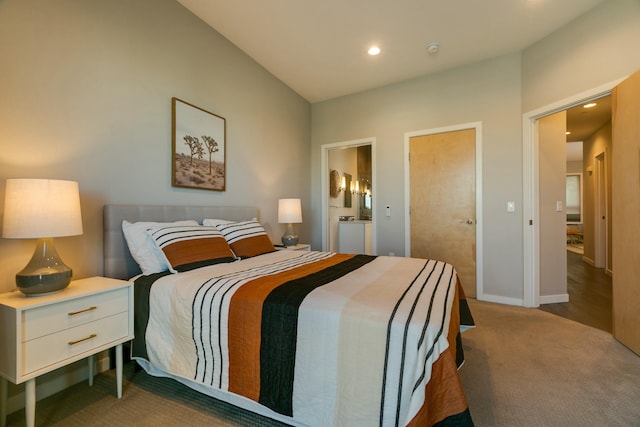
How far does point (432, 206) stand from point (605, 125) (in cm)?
383

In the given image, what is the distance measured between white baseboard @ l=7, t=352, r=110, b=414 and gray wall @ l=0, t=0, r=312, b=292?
1.86 feet

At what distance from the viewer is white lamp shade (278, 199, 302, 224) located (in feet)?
11.6

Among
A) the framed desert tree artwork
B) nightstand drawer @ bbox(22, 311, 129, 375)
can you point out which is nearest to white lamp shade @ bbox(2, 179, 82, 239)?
nightstand drawer @ bbox(22, 311, 129, 375)

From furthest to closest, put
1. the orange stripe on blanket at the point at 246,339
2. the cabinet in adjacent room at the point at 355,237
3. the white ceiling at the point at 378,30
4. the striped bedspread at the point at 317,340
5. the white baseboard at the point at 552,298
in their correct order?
1. the cabinet in adjacent room at the point at 355,237
2. the white baseboard at the point at 552,298
3. the white ceiling at the point at 378,30
4. the orange stripe on blanket at the point at 246,339
5. the striped bedspread at the point at 317,340

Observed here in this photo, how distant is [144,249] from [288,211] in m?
1.82

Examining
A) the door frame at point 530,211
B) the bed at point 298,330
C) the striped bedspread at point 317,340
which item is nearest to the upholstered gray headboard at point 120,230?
the bed at point 298,330

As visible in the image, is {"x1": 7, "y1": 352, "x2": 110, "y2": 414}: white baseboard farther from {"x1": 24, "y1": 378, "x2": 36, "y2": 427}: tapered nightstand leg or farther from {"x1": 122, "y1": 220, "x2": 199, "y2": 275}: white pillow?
{"x1": 122, "y1": 220, "x2": 199, "y2": 275}: white pillow

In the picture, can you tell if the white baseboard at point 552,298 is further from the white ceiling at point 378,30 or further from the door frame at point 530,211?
the white ceiling at point 378,30

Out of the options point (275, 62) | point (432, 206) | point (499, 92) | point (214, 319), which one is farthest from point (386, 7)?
point (214, 319)

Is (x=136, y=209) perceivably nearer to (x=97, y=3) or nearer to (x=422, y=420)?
(x=97, y=3)

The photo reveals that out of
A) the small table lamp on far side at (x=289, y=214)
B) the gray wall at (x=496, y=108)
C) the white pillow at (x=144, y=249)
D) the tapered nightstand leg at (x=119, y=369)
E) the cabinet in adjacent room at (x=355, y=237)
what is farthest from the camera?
the cabinet in adjacent room at (x=355, y=237)

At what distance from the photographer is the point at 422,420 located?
98 centimetres

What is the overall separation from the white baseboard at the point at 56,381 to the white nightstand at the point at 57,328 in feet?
0.48

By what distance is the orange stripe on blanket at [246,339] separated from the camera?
1.37 meters
